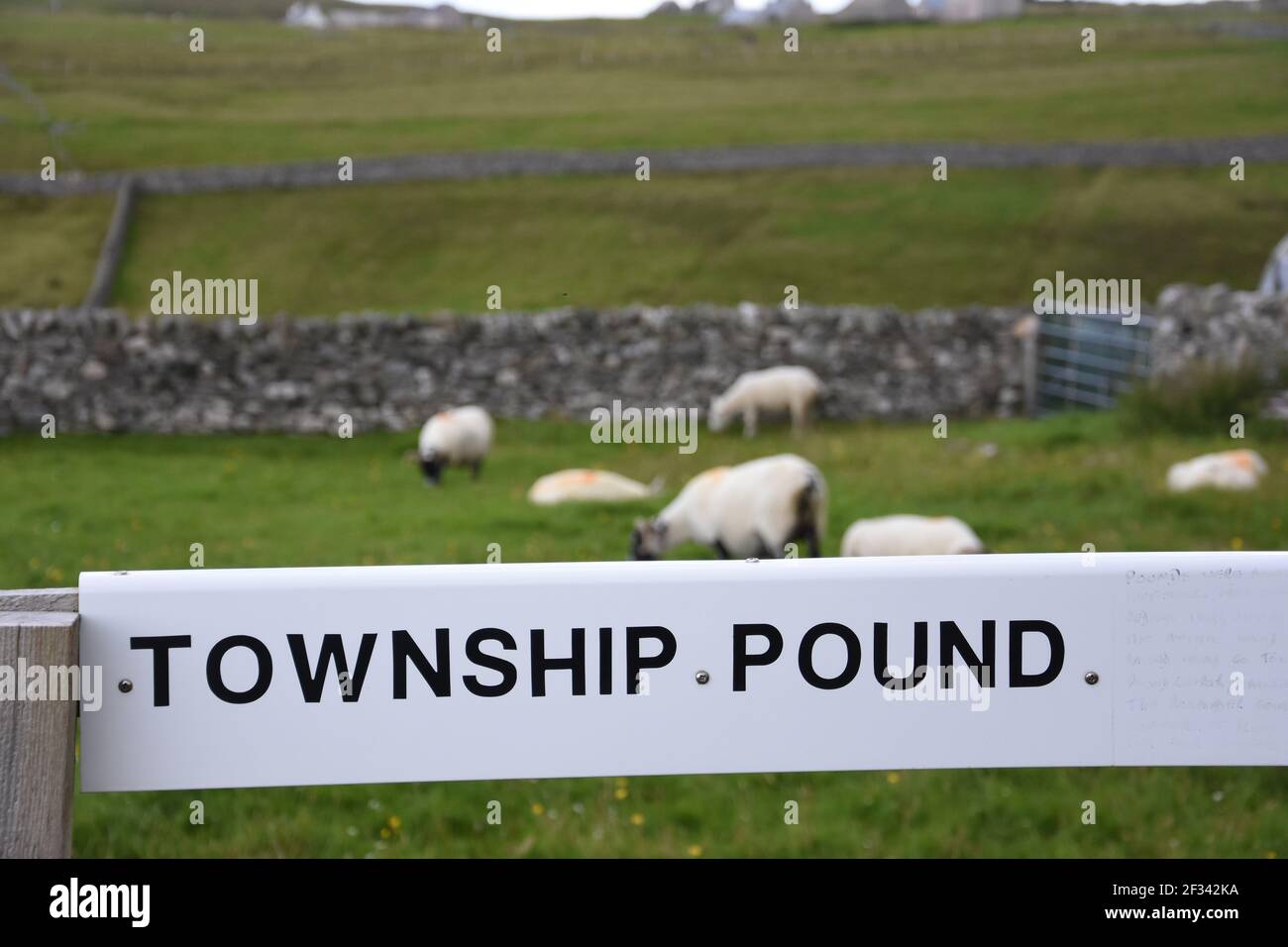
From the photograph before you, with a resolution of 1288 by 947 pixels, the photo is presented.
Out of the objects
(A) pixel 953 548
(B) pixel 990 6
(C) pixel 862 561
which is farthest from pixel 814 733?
(B) pixel 990 6

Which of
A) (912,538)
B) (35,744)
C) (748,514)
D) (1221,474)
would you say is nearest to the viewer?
(35,744)

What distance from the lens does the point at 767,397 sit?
1730 centimetres

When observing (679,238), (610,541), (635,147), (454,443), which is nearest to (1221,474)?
(610,541)

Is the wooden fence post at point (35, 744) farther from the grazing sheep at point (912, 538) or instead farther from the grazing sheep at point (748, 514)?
the grazing sheep at point (748, 514)

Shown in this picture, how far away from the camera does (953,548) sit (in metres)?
7.43

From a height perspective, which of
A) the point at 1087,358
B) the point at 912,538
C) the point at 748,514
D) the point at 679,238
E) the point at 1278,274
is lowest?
the point at 912,538

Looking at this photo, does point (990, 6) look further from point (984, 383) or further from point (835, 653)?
point (835, 653)

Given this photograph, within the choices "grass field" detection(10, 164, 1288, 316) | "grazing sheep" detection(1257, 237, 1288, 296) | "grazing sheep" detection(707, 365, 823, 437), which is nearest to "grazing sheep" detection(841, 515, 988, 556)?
"grazing sheep" detection(707, 365, 823, 437)

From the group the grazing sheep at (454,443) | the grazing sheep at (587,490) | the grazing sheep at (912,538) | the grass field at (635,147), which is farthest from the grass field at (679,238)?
the grazing sheep at (912,538)

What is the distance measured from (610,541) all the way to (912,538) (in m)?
2.69

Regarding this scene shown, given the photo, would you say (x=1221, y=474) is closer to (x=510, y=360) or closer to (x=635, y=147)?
(x=510, y=360)

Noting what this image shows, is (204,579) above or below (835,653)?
above

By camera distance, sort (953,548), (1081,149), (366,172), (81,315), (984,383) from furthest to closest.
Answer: (1081,149)
(366,172)
(984,383)
(81,315)
(953,548)

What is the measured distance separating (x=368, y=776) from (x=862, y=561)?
0.74 metres
